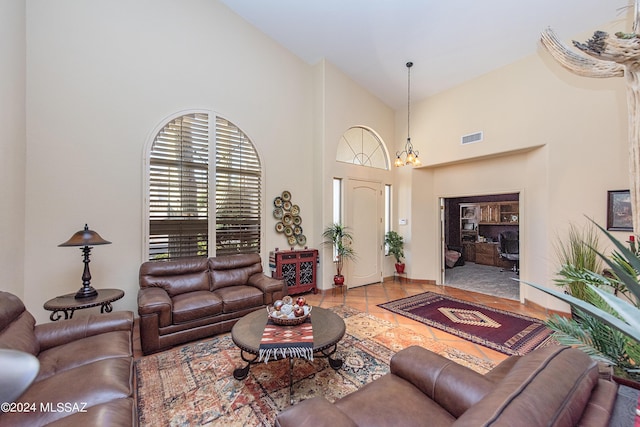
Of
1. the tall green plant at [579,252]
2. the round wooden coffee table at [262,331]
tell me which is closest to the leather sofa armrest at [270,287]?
the round wooden coffee table at [262,331]

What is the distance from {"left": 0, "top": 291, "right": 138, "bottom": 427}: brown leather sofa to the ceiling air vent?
5.53 m

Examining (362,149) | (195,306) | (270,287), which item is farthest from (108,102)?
(362,149)

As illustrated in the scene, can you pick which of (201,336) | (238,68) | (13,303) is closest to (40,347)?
(13,303)

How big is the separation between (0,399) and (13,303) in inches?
102

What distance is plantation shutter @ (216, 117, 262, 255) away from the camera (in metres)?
4.39

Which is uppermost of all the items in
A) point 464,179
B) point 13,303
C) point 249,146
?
point 249,146

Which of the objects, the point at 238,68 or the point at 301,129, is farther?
the point at 301,129

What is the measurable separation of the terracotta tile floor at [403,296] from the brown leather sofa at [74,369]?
78cm

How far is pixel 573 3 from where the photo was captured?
3.28m

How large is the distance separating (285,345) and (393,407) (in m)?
0.94

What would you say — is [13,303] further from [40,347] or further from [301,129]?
[301,129]

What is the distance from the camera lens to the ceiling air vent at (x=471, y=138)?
15.6 feet

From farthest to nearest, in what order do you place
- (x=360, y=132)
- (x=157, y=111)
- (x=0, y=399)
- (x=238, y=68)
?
(x=360, y=132), (x=238, y=68), (x=157, y=111), (x=0, y=399)

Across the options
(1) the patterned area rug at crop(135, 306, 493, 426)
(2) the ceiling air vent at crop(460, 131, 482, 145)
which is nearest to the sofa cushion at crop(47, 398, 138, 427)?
(1) the patterned area rug at crop(135, 306, 493, 426)
